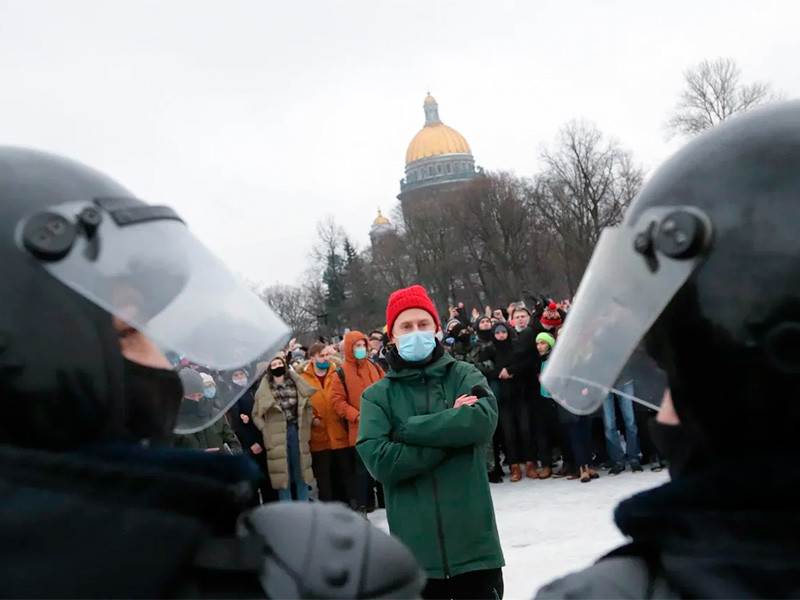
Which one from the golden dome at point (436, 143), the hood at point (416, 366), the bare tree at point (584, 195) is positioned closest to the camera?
the hood at point (416, 366)

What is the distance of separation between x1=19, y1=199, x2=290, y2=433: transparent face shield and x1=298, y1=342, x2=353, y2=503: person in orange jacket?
639 centimetres

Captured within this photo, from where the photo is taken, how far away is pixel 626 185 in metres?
42.1

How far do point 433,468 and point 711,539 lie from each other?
109 inches

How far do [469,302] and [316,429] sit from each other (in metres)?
44.6

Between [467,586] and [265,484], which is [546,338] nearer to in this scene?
[265,484]

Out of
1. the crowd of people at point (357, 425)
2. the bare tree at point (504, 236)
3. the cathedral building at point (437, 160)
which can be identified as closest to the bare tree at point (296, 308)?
the bare tree at point (504, 236)

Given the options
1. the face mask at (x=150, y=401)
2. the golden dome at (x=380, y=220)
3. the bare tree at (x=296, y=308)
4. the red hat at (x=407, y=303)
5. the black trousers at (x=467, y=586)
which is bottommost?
the black trousers at (x=467, y=586)

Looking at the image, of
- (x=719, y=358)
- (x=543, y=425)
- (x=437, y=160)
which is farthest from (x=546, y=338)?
(x=437, y=160)

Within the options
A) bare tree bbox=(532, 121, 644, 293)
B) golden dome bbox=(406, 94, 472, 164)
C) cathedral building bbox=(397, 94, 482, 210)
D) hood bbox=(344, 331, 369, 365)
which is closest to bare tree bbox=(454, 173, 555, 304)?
bare tree bbox=(532, 121, 644, 293)

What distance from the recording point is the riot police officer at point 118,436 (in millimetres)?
1147

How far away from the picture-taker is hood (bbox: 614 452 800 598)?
1111 mm

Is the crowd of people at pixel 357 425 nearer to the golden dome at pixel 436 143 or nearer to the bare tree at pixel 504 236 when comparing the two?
the bare tree at pixel 504 236

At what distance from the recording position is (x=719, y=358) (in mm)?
1225

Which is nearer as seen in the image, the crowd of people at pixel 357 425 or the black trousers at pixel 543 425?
the crowd of people at pixel 357 425
